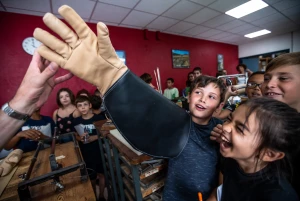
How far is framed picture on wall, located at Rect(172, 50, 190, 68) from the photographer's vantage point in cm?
475

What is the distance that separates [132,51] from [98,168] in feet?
9.98

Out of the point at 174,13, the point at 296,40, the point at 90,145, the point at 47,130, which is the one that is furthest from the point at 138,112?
the point at 296,40

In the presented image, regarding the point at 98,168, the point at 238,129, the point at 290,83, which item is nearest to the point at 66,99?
the point at 98,168

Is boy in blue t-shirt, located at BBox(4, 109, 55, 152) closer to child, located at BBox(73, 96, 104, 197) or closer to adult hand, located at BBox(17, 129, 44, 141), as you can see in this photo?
adult hand, located at BBox(17, 129, 44, 141)

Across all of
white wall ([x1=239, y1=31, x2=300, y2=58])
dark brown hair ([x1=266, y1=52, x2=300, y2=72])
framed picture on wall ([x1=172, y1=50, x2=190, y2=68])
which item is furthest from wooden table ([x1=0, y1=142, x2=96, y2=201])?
white wall ([x1=239, y1=31, x2=300, y2=58])

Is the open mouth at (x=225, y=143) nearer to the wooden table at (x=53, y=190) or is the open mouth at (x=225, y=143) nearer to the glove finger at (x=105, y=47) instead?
the glove finger at (x=105, y=47)

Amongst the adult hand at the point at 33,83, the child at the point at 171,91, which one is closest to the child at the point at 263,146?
the adult hand at the point at 33,83

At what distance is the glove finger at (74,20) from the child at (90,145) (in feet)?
5.71

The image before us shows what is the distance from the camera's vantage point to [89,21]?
3164 mm

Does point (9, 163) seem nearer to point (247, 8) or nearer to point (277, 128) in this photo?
point (277, 128)

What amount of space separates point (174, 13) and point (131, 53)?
1.47 metres

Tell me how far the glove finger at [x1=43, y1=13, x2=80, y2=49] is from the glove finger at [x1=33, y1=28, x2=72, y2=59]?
0.02 m

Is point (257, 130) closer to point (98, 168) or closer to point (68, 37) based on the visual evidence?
point (68, 37)

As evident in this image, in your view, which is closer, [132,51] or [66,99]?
[66,99]
